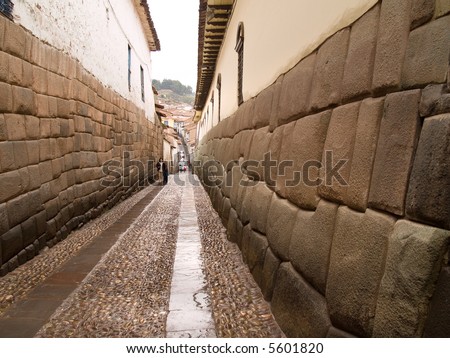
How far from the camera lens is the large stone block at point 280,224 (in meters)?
2.55

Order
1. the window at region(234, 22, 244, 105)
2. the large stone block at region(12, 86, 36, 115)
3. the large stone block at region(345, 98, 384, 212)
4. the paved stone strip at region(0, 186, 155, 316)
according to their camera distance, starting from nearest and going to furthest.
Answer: the large stone block at region(345, 98, 384, 212), the paved stone strip at region(0, 186, 155, 316), the large stone block at region(12, 86, 36, 115), the window at region(234, 22, 244, 105)

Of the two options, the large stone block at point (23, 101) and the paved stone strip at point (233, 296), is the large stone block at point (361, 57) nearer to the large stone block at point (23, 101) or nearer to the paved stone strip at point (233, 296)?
the paved stone strip at point (233, 296)

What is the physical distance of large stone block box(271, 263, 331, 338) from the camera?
192 cm

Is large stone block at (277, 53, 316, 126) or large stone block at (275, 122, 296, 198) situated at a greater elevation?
large stone block at (277, 53, 316, 126)

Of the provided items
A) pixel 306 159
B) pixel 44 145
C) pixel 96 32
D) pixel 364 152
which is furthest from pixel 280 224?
pixel 96 32

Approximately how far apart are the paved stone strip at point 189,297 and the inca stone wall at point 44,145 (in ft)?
5.66

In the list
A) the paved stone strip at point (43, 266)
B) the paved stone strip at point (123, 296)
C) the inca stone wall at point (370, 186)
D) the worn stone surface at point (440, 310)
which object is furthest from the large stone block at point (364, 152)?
the paved stone strip at point (43, 266)

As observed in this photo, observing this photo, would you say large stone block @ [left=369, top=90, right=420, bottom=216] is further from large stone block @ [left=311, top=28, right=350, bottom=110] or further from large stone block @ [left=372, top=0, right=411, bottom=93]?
large stone block @ [left=311, top=28, right=350, bottom=110]

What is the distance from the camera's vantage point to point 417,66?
136 cm

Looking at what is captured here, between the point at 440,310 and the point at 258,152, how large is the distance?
275 centimetres

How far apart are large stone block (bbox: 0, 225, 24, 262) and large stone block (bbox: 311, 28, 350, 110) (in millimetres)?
3207

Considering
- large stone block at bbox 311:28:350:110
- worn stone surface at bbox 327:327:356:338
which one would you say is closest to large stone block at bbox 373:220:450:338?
worn stone surface at bbox 327:327:356:338

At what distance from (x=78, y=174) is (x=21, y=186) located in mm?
1986

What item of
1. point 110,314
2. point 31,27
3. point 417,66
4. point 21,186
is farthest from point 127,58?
point 417,66
